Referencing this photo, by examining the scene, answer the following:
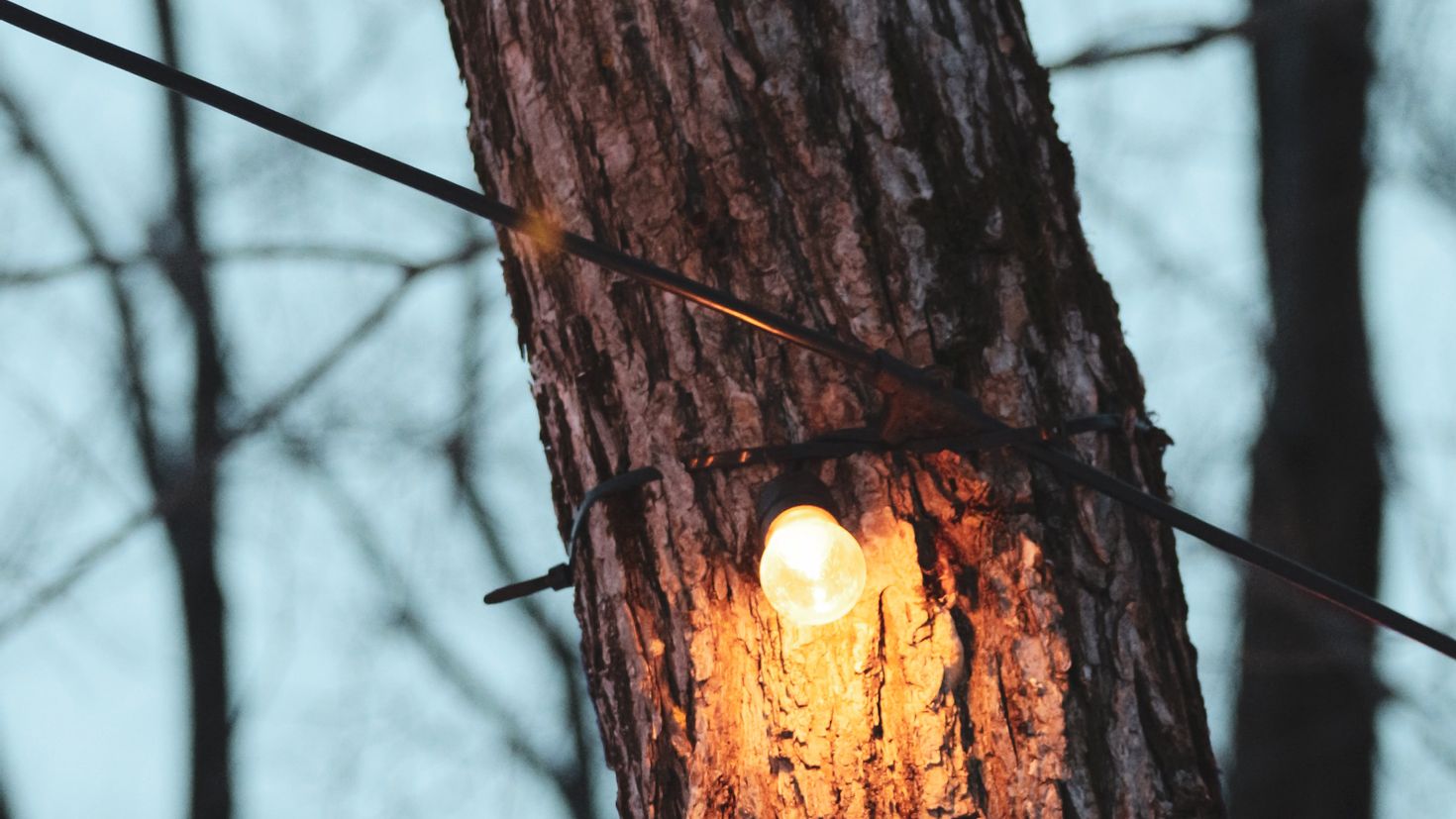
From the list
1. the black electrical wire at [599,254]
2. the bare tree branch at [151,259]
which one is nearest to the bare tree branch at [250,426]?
the bare tree branch at [151,259]

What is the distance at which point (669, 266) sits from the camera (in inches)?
50.4

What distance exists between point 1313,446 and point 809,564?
4237 millimetres

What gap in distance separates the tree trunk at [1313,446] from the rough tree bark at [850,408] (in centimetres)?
364

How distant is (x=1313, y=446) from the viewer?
478 cm

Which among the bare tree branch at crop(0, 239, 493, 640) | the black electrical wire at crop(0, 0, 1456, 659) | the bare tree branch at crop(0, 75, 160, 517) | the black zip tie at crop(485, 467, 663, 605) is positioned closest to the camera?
the black electrical wire at crop(0, 0, 1456, 659)

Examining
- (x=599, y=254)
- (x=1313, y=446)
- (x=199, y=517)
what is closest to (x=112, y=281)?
(x=199, y=517)

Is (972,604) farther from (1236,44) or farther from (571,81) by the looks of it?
(1236,44)

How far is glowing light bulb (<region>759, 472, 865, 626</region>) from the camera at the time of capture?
1.11 m

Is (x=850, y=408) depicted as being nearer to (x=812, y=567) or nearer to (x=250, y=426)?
(x=812, y=567)

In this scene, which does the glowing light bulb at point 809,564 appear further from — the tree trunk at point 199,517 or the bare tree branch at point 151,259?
the tree trunk at point 199,517

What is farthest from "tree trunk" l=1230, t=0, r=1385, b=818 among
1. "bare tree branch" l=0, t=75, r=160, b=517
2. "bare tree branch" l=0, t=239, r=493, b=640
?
"bare tree branch" l=0, t=75, r=160, b=517

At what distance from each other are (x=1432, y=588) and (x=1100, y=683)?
4056 mm

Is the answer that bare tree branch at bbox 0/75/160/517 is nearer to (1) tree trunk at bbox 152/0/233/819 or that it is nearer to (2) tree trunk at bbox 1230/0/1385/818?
(1) tree trunk at bbox 152/0/233/819

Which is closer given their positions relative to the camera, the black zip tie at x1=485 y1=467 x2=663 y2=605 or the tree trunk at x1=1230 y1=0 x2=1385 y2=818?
the black zip tie at x1=485 y1=467 x2=663 y2=605
